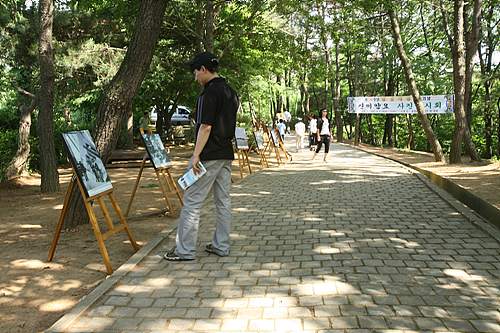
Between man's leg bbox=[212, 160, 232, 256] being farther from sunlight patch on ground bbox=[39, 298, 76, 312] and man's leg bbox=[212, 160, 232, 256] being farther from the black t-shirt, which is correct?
sunlight patch on ground bbox=[39, 298, 76, 312]

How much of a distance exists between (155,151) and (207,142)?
2711mm

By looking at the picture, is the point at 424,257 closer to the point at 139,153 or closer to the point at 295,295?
the point at 295,295

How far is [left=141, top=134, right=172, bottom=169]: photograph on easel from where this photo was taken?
710 cm

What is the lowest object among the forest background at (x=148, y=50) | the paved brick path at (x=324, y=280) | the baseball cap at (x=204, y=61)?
the paved brick path at (x=324, y=280)

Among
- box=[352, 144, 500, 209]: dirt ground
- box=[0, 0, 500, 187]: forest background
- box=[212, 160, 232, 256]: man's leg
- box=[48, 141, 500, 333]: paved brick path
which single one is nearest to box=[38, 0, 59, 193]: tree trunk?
box=[0, 0, 500, 187]: forest background

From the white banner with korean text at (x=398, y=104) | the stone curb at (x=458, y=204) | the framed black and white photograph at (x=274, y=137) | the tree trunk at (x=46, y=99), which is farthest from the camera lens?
the white banner with korean text at (x=398, y=104)

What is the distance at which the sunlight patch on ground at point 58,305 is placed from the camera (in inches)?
152

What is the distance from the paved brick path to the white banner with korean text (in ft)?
43.0

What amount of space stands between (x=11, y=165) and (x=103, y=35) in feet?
16.1

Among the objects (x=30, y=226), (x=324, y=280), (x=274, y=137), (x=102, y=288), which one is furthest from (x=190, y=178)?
(x=274, y=137)

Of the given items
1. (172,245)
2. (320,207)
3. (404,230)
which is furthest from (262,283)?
(320,207)

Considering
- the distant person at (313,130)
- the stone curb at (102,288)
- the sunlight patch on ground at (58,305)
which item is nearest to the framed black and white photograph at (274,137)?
the distant person at (313,130)

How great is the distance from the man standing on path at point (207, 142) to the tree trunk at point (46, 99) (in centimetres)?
577

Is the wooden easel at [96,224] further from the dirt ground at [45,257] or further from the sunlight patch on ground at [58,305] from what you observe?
the sunlight patch on ground at [58,305]
